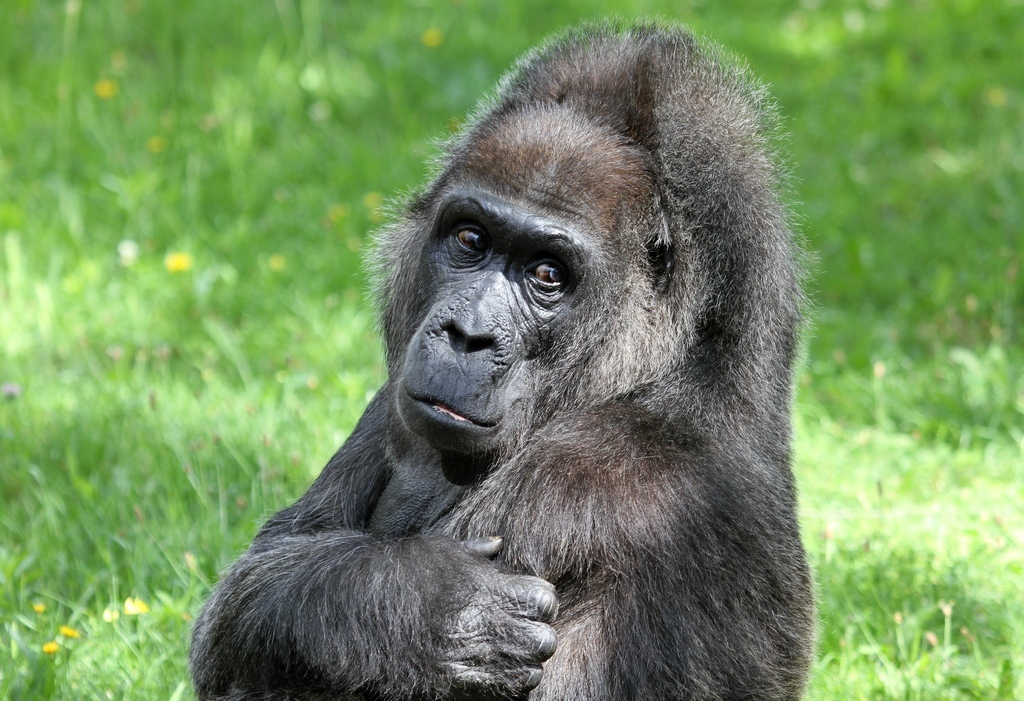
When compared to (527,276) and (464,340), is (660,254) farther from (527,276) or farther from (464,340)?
(464,340)

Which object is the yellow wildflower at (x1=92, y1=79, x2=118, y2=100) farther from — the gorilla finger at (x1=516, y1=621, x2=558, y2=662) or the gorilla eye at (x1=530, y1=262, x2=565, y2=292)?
the gorilla finger at (x1=516, y1=621, x2=558, y2=662)

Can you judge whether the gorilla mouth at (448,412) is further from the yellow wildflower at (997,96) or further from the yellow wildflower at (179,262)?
the yellow wildflower at (997,96)

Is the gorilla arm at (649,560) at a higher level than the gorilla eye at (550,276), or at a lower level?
lower

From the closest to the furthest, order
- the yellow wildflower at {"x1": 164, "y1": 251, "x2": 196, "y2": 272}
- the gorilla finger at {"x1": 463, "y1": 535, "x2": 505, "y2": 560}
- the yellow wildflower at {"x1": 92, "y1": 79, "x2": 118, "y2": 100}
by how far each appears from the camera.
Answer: the gorilla finger at {"x1": 463, "y1": 535, "x2": 505, "y2": 560} → the yellow wildflower at {"x1": 164, "y1": 251, "x2": 196, "y2": 272} → the yellow wildflower at {"x1": 92, "y1": 79, "x2": 118, "y2": 100}

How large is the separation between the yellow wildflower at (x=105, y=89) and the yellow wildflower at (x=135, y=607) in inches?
242

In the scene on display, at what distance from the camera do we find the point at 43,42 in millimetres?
10508

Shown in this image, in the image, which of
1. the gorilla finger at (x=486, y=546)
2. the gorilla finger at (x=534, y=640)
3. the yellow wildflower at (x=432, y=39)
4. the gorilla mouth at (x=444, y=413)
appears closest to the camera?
the gorilla finger at (x=534, y=640)

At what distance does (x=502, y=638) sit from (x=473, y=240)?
136 cm

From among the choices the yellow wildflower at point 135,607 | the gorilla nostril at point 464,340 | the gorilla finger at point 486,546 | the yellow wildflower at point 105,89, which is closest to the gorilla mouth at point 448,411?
the gorilla nostril at point 464,340

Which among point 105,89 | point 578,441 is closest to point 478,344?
point 578,441

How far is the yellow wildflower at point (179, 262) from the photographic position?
816 cm

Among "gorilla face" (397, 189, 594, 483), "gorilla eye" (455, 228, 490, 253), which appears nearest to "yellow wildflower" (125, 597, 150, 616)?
"gorilla face" (397, 189, 594, 483)

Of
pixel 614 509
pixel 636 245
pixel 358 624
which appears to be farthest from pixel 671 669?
pixel 636 245

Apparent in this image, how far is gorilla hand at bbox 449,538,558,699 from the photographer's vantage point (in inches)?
143
